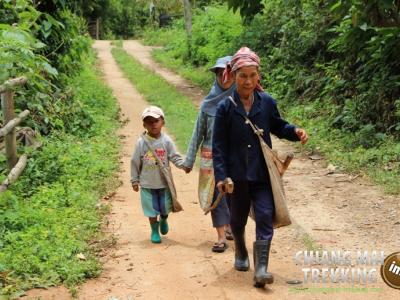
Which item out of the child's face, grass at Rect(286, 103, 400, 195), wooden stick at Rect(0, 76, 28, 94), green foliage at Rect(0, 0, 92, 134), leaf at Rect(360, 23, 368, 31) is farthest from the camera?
leaf at Rect(360, 23, 368, 31)

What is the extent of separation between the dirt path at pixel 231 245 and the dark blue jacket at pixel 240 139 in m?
0.83

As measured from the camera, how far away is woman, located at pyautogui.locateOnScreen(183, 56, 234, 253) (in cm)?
520

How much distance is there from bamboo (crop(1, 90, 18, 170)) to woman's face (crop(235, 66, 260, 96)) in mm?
3343

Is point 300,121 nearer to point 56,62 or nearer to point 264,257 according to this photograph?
point 56,62

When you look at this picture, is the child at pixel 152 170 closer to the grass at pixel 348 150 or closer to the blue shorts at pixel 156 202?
the blue shorts at pixel 156 202

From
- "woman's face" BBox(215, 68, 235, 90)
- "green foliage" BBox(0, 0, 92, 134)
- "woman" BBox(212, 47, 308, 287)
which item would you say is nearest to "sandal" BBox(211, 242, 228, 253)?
"woman" BBox(212, 47, 308, 287)

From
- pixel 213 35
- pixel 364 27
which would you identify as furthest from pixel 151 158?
pixel 213 35

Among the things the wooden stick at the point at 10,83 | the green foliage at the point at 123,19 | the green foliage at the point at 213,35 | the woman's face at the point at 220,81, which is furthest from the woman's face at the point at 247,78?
the green foliage at the point at 123,19

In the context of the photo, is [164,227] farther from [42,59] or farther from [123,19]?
[123,19]

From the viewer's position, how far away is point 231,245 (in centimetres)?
547

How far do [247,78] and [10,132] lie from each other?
3545 mm

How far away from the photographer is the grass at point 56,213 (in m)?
4.77

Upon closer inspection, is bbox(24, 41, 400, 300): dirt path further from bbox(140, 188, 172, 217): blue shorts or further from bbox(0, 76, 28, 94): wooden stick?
bbox(0, 76, 28, 94): wooden stick

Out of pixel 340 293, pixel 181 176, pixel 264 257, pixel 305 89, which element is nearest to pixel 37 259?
pixel 264 257
